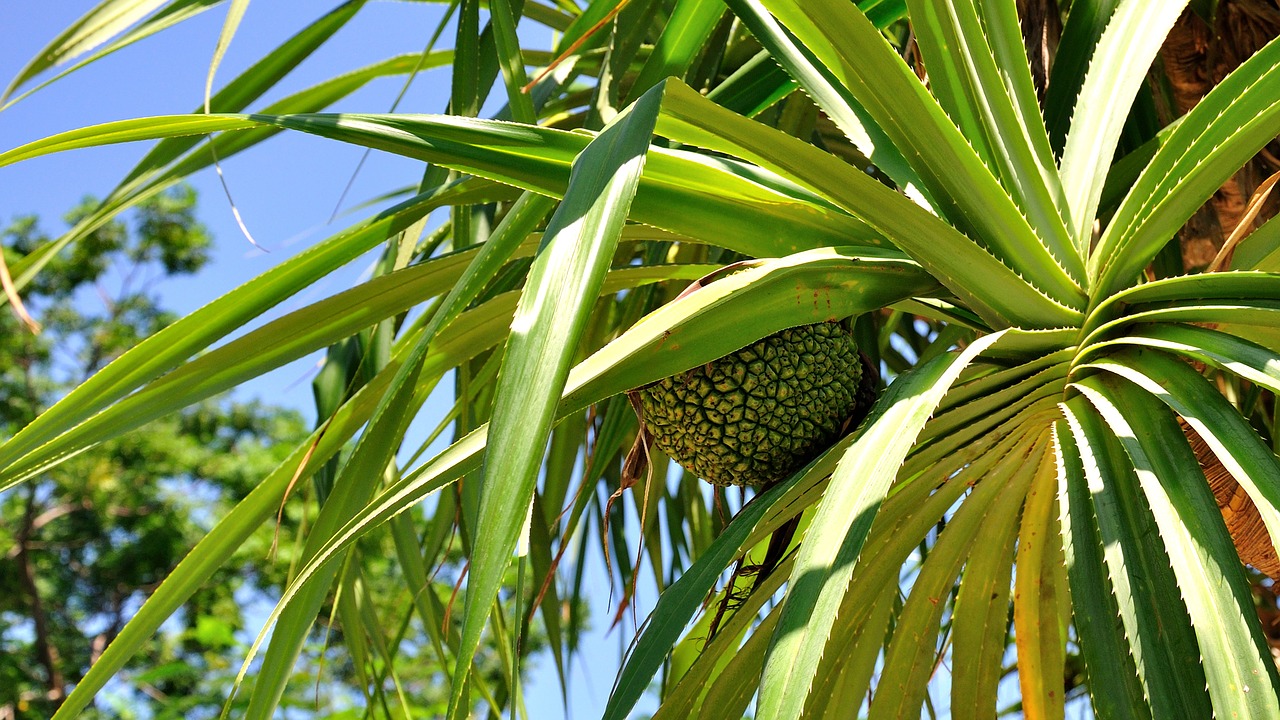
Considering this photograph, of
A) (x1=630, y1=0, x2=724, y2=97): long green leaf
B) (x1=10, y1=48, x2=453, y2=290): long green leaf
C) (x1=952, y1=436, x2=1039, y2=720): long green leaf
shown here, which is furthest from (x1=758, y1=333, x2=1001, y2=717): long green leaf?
(x1=10, y1=48, x2=453, y2=290): long green leaf

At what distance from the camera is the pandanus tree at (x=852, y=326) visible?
497 millimetres

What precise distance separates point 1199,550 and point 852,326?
0.25 meters

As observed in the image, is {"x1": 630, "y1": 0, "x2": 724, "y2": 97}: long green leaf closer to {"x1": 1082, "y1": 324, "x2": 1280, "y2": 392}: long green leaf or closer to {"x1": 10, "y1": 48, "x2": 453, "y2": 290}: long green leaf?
{"x1": 10, "y1": 48, "x2": 453, "y2": 290}: long green leaf

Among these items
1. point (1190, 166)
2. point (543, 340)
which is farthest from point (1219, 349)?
point (543, 340)

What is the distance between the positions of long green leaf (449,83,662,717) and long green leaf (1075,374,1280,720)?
31cm

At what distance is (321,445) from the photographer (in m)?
0.80

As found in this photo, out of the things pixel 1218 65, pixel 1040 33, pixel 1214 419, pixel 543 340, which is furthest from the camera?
pixel 1218 65

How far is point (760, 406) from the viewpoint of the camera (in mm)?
611

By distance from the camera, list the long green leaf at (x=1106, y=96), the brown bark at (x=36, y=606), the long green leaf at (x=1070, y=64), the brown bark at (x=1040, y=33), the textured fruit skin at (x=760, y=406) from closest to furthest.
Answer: the textured fruit skin at (x=760, y=406)
the long green leaf at (x=1106, y=96)
the long green leaf at (x=1070, y=64)
the brown bark at (x=1040, y=33)
the brown bark at (x=36, y=606)

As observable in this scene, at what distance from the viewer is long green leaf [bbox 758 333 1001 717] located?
1.44 ft

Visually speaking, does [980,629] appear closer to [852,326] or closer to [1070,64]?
[852,326]

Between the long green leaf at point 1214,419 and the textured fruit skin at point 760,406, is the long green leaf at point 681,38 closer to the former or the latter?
A: the textured fruit skin at point 760,406

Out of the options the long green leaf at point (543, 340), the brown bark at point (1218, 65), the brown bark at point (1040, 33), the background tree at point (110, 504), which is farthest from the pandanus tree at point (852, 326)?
the background tree at point (110, 504)

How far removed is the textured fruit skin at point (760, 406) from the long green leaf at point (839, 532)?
0.05m
